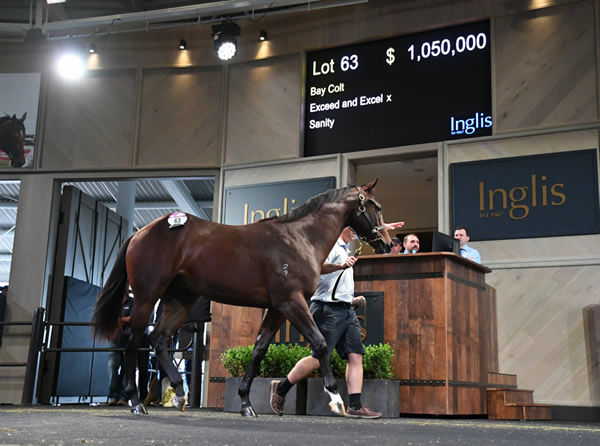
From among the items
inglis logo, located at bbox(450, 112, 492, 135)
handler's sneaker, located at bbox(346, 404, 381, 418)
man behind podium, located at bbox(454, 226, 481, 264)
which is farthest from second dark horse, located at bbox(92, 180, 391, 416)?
inglis logo, located at bbox(450, 112, 492, 135)

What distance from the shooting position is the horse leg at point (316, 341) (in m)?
5.41

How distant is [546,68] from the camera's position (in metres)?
9.65

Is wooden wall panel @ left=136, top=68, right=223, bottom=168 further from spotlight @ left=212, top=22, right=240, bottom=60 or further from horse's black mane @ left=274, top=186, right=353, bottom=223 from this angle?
horse's black mane @ left=274, top=186, right=353, bottom=223

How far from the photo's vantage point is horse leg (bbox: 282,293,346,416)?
5.41 meters

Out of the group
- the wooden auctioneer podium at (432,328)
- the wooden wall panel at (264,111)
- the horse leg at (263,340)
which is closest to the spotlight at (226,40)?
the wooden wall panel at (264,111)

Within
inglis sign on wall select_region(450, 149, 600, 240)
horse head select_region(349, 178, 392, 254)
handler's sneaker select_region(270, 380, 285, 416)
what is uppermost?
inglis sign on wall select_region(450, 149, 600, 240)

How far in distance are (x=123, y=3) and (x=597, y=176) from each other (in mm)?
8366

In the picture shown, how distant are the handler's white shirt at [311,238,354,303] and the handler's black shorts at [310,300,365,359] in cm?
7

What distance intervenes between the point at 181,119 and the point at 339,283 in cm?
632

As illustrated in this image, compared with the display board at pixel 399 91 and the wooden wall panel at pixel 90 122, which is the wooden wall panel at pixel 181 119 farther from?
the display board at pixel 399 91

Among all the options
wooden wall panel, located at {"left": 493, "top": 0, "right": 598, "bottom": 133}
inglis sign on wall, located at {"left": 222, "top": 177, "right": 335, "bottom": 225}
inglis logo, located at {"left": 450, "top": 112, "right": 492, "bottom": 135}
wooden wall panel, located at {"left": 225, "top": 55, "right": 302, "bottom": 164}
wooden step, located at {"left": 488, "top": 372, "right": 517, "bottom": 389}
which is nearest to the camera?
wooden step, located at {"left": 488, "top": 372, "right": 517, "bottom": 389}

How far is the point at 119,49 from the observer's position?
12172 mm

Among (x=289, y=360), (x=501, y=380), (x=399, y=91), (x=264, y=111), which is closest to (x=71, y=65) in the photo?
(x=264, y=111)

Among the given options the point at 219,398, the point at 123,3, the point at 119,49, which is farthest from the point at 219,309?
the point at 123,3
